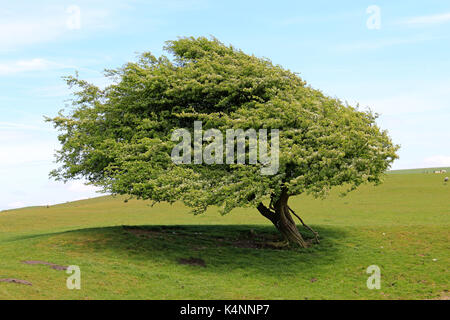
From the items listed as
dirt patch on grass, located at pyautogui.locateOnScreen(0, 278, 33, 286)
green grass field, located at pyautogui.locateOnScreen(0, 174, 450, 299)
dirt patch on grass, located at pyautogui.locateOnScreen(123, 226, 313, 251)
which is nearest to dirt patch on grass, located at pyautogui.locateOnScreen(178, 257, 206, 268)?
green grass field, located at pyautogui.locateOnScreen(0, 174, 450, 299)

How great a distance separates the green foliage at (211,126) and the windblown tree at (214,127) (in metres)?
0.08

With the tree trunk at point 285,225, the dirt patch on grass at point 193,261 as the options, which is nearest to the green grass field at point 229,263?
the dirt patch on grass at point 193,261

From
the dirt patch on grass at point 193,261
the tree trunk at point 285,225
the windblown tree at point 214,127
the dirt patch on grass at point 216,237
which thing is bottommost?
the dirt patch on grass at point 193,261

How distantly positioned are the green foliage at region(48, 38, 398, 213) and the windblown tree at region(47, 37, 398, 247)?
0.08 metres

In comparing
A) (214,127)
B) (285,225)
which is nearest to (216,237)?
(285,225)

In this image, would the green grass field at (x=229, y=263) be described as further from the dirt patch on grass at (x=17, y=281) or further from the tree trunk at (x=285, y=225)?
the tree trunk at (x=285, y=225)

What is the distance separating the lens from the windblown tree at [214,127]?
88.6 feet

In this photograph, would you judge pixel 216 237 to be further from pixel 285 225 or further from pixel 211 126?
pixel 211 126

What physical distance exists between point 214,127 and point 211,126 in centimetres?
23

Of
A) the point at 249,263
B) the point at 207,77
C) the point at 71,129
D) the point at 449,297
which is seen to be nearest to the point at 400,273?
the point at 449,297

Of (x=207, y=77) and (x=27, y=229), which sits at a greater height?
(x=207, y=77)
